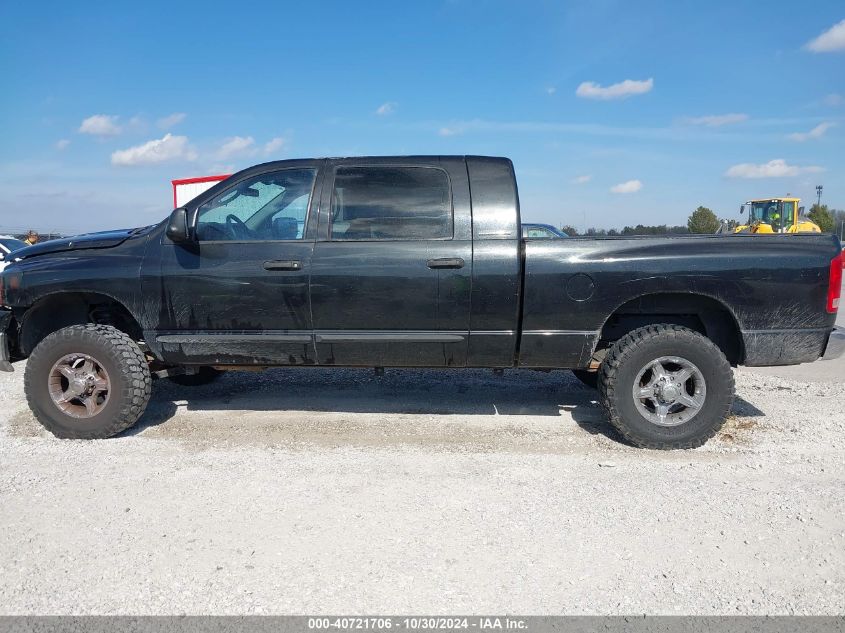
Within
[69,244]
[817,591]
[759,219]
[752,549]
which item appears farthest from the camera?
[759,219]

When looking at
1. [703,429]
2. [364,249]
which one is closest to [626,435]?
[703,429]

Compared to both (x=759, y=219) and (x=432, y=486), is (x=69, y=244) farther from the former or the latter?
(x=759, y=219)

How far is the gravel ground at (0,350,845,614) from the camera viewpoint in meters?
2.54

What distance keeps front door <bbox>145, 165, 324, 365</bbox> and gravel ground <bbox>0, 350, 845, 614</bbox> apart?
678mm

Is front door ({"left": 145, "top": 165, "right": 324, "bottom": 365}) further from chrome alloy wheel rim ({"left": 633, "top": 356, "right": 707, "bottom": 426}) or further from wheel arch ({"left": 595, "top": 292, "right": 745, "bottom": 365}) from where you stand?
chrome alloy wheel rim ({"left": 633, "top": 356, "right": 707, "bottom": 426})

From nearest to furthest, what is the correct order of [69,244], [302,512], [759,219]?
1. [302,512]
2. [69,244]
3. [759,219]

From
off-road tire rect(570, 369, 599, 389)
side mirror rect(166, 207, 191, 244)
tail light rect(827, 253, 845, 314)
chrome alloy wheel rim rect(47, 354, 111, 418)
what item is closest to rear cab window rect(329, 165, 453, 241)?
side mirror rect(166, 207, 191, 244)

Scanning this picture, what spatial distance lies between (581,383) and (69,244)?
4687 mm

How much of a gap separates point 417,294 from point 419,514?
154cm

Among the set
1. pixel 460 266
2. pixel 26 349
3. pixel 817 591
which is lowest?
pixel 817 591

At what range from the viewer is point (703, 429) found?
4.11 meters

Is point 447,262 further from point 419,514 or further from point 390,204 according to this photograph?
point 419,514

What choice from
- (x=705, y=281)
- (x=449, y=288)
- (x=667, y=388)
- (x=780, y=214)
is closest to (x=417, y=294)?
(x=449, y=288)

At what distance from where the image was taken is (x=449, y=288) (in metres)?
4.13
